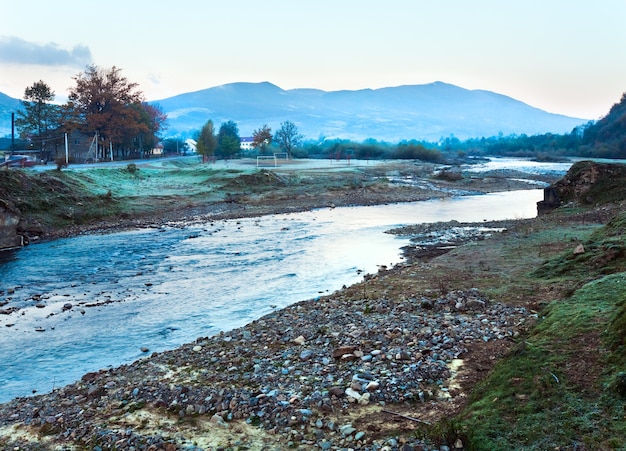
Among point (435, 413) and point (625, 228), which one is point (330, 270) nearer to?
point (625, 228)

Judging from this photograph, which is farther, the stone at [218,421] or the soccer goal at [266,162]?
the soccer goal at [266,162]

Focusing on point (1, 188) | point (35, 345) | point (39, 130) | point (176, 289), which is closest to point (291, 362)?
point (35, 345)

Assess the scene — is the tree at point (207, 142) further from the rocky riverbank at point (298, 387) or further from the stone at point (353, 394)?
the stone at point (353, 394)

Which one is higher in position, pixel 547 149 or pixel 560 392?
pixel 547 149

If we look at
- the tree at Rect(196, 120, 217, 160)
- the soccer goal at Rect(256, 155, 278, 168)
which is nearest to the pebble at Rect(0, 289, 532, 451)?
the soccer goal at Rect(256, 155, 278, 168)

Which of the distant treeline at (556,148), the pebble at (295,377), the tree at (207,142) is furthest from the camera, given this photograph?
the distant treeline at (556,148)

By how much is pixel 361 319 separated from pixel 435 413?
15.7 ft

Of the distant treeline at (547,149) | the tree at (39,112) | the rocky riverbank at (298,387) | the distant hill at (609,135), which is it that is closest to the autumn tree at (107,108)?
the tree at (39,112)

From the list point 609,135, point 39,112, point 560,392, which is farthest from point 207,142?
point 560,392

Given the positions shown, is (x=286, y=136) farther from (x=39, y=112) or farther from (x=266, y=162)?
(x=39, y=112)

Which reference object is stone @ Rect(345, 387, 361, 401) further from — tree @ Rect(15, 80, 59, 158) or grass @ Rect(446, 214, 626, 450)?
tree @ Rect(15, 80, 59, 158)

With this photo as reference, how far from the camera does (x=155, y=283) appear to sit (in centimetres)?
1911

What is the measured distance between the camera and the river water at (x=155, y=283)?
12523 mm

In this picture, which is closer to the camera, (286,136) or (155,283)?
(155,283)
